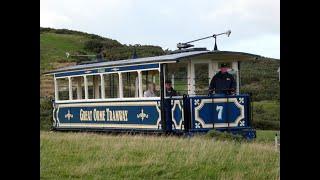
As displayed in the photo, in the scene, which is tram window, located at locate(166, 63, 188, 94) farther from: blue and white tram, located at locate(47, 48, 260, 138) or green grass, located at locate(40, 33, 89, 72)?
green grass, located at locate(40, 33, 89, 72)

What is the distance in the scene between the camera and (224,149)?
11570mm

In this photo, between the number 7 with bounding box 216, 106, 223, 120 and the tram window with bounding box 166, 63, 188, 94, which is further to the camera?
the tram window with bounding box 166, 63, 188, 94

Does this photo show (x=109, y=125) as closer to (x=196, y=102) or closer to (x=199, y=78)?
(x=199, y=78)

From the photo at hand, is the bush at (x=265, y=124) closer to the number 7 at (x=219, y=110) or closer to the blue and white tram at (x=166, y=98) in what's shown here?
the blue and white tram at (x=166, y=98)

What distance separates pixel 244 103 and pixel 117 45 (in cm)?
3547

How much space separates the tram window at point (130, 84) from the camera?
17.3 m

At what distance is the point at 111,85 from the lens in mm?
18406

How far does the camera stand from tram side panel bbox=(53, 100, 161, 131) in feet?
54.2

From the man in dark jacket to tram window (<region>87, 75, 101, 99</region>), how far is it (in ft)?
15.6

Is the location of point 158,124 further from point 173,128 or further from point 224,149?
Answer: point 224,149

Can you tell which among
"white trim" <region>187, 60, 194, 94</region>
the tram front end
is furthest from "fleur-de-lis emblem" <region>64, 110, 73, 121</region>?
the tram front end

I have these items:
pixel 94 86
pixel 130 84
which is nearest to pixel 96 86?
pixel 94 86

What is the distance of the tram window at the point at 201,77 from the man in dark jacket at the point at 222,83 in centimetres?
54

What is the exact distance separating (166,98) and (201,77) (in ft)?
3.27
